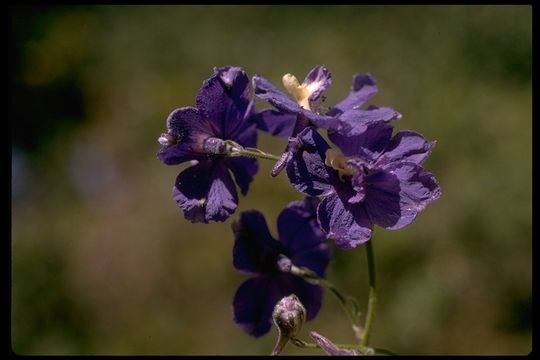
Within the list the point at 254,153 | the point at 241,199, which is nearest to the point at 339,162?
the point at 254,153

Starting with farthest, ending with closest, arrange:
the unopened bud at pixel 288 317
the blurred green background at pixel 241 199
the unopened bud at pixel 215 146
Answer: the blurred green background at pixel 241 199 → the unopened bud at pixel 215 146 → the unopened bud at pixel 288 317

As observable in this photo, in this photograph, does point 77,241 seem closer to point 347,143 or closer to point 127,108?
point 127,108

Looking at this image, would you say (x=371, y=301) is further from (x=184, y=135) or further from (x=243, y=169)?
(x=184, y=135)

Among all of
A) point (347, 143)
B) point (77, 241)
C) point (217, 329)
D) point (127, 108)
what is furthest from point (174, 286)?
point (347, 143)

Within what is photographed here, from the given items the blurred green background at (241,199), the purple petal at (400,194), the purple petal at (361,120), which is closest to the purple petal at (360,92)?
the purple petal at (361,120)

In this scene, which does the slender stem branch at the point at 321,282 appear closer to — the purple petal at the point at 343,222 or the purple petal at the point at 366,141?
the purple petal at the point at 343,222
